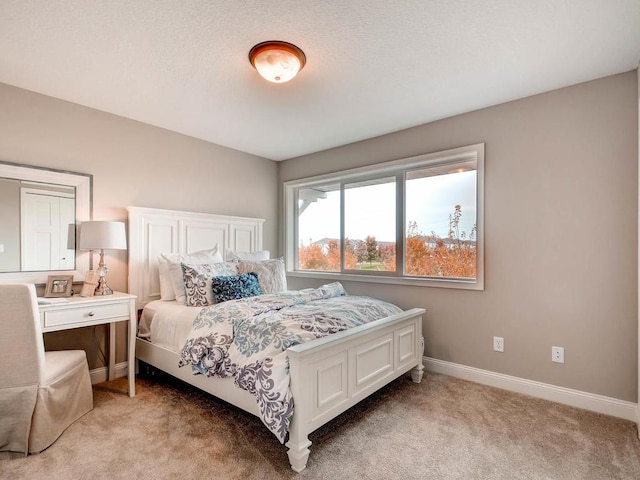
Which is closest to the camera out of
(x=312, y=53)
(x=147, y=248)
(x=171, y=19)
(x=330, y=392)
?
(x=171, y=19)

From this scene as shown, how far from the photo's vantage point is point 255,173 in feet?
14.5

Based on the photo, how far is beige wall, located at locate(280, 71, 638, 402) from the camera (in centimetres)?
236

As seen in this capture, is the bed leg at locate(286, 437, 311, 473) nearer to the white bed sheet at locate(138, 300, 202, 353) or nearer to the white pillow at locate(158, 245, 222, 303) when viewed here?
the white bed sheet at locate(138, 300, 202, 353)

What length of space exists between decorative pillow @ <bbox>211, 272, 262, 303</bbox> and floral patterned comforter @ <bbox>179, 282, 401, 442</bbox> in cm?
16

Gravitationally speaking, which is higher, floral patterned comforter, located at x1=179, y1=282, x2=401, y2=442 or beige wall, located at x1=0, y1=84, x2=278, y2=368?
beige wall, located at x1=0, y1=84, x2=278, y2=368

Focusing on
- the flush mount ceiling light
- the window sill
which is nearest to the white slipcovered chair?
the flush mount ceiling light

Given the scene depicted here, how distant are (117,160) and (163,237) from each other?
0.82m

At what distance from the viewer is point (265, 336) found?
202cm

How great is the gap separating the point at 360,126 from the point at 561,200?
6.09ft

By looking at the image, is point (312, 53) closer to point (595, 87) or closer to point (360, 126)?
point (360, 126)

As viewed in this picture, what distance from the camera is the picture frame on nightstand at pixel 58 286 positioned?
2582mm

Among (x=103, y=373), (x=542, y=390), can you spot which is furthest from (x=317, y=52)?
(x=103, y=373)

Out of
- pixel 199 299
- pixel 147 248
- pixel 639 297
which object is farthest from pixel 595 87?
pixel 147 248

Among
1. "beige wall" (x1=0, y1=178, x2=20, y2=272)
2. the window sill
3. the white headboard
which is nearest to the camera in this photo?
"beige wall" (x1=0, y1=178, x2=20, y2=272)
